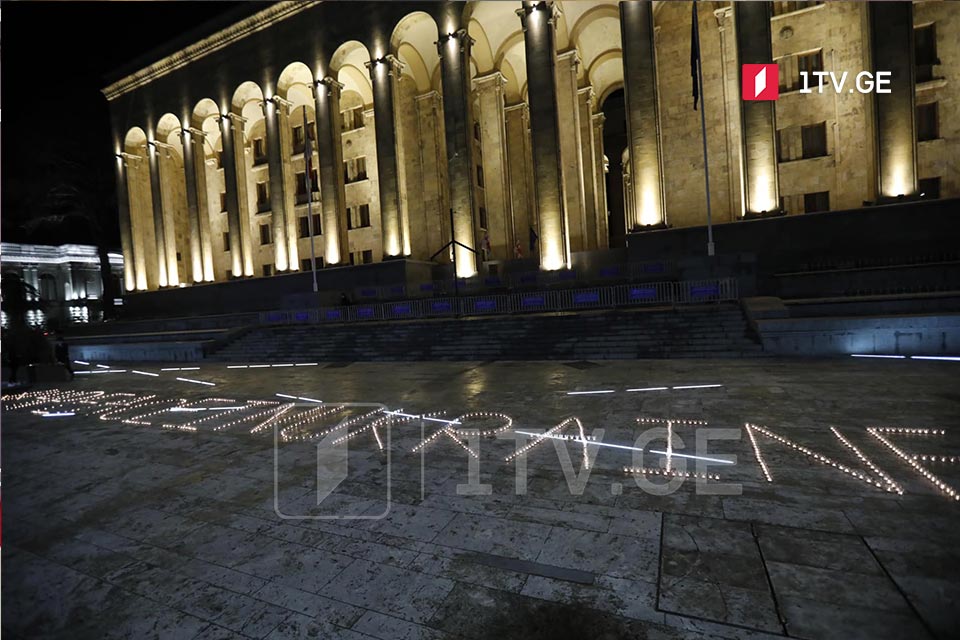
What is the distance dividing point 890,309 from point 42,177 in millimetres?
64462

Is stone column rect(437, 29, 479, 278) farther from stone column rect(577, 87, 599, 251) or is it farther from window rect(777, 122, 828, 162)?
window rect(777, 122, 828, 162)

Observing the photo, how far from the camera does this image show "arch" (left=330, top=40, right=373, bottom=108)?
33.7 m

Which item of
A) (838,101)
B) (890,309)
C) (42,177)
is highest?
(42,177)

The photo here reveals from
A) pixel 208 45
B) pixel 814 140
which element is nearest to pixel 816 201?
pixel 814 140

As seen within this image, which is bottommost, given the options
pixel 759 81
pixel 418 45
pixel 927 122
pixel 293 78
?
pixel 927 122

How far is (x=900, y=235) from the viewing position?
856 inches

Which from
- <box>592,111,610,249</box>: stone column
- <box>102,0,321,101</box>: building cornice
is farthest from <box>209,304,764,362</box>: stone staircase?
<box>102,0,321,101</box>: building cornice

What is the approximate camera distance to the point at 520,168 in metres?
38.6

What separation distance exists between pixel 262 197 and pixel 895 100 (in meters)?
44.1

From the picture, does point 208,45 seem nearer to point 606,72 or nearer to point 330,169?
point 330,169

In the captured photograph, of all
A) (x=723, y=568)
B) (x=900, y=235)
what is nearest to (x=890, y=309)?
(x=900, y=235)

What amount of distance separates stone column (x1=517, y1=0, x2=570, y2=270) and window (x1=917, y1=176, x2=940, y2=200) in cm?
1775

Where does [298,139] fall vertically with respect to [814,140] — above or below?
above

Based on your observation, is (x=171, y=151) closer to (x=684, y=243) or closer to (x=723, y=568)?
(x=684, y=243)
